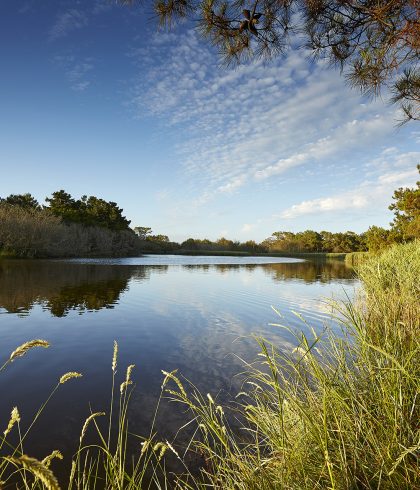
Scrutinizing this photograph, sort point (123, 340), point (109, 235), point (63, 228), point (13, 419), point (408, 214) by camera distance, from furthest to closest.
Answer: point (109, 235) → point (63, 228) → point (408, 214) → point (123, 340) → point (13, 419)

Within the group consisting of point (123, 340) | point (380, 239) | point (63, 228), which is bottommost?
point (123, 340)

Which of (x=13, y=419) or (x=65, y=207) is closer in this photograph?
(x=13, y=419)

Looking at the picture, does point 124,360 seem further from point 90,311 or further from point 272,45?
point 272,45

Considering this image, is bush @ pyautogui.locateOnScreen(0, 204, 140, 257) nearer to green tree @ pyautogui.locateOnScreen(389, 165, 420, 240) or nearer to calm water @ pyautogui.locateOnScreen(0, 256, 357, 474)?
calm water @ pyautogui.locateOnScreen(0, 256, 357, 474)

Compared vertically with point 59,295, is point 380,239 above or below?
above

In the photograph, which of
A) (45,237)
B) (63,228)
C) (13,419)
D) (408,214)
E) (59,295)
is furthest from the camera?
(63,228)

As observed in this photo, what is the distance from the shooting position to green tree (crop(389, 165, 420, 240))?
24883 millimetres

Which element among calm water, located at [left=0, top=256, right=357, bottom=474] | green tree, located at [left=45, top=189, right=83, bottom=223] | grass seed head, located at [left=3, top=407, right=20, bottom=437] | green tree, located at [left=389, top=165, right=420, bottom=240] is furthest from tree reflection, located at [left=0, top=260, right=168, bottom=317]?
green tree, located at [left=45, top=189, right=83, bottom=223]

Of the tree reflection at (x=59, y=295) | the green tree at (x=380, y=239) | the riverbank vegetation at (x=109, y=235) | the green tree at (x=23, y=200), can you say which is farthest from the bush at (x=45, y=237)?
the green tree at (x=380, y=239)

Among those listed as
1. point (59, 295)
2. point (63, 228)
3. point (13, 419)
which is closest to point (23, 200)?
point (63, 228)

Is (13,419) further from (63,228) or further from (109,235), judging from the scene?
(109,235)

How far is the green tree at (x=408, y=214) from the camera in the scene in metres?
24.9

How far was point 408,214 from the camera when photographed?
2806 cm

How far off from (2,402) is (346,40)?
8062 millimetres
